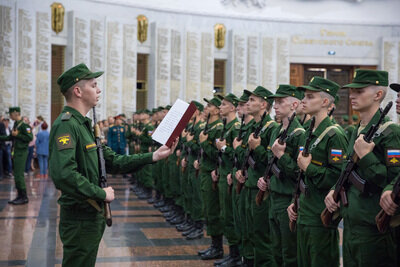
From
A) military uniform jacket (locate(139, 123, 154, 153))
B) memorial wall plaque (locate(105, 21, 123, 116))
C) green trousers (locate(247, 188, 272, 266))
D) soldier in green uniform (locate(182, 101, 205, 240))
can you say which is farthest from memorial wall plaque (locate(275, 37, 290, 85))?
A: green trousers (locate(247, 188, 272, 266))

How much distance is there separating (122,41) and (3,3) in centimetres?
480

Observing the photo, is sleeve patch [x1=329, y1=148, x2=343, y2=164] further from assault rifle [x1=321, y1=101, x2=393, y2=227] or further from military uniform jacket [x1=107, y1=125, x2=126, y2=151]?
military uniform jacket [x1=107, y1=125, x2=126, y2=151]

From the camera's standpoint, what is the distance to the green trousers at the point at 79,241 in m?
3.79

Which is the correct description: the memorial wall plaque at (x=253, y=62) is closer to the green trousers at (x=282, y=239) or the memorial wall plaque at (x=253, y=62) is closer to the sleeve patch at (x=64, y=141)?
the green trousers at (x=282, y=239)

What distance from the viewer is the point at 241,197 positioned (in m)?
6.15

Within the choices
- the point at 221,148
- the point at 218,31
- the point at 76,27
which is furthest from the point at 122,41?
the point at 221,148

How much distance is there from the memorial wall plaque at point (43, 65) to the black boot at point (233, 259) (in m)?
14.2

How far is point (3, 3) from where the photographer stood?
18656 millimetres

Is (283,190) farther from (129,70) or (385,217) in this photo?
(129,70)

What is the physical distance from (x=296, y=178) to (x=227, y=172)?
2.29 meters

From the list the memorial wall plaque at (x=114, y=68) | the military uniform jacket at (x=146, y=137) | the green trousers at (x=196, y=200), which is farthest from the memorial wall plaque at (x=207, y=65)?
the green trousers at (x=196, y=200)

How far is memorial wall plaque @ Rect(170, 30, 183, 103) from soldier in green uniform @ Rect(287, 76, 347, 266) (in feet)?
59.6

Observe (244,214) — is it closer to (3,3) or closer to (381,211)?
(381,211)

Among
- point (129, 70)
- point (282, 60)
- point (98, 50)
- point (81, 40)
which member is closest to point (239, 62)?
point (282, 60)
